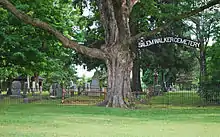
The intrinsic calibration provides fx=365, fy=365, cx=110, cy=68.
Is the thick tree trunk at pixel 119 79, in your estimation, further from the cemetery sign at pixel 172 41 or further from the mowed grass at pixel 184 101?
the cemetery sign at pixel 172 41

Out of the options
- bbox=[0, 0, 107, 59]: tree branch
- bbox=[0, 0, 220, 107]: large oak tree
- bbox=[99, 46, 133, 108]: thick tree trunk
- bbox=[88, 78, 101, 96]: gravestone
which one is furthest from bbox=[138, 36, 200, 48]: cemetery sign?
bbox=[88, 78, 101, 96]: gravestone

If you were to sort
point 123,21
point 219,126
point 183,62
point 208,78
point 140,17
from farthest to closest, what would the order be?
point 183,62
point 140,17
point 208,78
point 123,21
point 219,126

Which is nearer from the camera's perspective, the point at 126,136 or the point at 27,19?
the point at 126,136

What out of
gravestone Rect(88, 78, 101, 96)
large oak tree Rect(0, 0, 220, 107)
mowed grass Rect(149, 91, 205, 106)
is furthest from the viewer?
gravestone Rect(88, 78, 101, 96)

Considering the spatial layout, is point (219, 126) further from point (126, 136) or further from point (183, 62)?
point (183, 62)

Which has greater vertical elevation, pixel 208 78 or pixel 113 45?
pixel 113 45

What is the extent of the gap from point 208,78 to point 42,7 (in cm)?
1271

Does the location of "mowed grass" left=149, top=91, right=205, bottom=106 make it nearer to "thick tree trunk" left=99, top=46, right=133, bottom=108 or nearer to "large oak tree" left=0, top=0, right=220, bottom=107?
"thick tree trunk" left=99, top=46, right=133, bottom=108

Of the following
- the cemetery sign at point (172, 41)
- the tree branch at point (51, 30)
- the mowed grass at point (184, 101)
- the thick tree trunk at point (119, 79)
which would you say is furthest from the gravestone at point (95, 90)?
the tree branch at point (51, 30)

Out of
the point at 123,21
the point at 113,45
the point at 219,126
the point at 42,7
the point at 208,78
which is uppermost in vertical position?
the point at 42,7

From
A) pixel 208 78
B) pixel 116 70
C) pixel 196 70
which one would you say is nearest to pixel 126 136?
pixel 116 70

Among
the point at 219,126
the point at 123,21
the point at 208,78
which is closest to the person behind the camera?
the point at 219,126

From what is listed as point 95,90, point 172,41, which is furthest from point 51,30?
point 95,90

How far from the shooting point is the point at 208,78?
25.0 m
